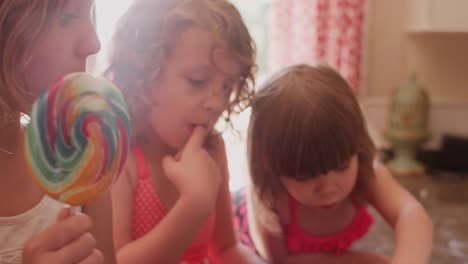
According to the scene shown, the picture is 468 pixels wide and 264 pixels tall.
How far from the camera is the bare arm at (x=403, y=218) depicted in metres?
1.09

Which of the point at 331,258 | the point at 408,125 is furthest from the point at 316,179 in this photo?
the point at 408,125

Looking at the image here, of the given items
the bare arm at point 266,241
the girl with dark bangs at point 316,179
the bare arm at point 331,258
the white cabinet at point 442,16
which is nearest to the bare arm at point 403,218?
the girl with dark bangs at point 316,179

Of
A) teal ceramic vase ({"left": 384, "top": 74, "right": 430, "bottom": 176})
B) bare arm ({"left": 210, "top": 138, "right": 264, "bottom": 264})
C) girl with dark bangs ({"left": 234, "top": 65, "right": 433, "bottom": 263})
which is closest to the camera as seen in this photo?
girl with dark bangs ({"left": 234, "top": 65, "right": 433, "bottom": 263})

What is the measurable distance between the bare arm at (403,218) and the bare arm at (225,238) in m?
0.31

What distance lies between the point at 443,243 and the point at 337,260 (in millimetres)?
648

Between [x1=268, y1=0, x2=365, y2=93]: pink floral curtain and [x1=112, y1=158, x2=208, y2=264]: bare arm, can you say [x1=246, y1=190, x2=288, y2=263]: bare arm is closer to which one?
[x1=112, y1=158, x2=208, y2=264]: bare arm

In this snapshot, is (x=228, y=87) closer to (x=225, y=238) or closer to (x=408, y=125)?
(x=225, y=238)

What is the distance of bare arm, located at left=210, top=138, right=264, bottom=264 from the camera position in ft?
3.83

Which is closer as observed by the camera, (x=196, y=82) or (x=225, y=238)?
(x=196, y=82)

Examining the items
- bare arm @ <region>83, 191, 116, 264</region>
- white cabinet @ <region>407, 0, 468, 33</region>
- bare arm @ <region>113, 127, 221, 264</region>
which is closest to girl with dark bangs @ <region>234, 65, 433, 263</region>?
bare arm @ <region>113, 127, 221, 264</region>

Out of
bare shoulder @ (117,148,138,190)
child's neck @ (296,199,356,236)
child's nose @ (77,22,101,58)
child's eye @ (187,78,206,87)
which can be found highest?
child's nose @ (77,22,101,58)

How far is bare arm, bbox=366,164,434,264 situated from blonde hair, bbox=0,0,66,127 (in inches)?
31.6

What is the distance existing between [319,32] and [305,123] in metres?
1.67

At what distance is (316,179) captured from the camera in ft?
3.57
